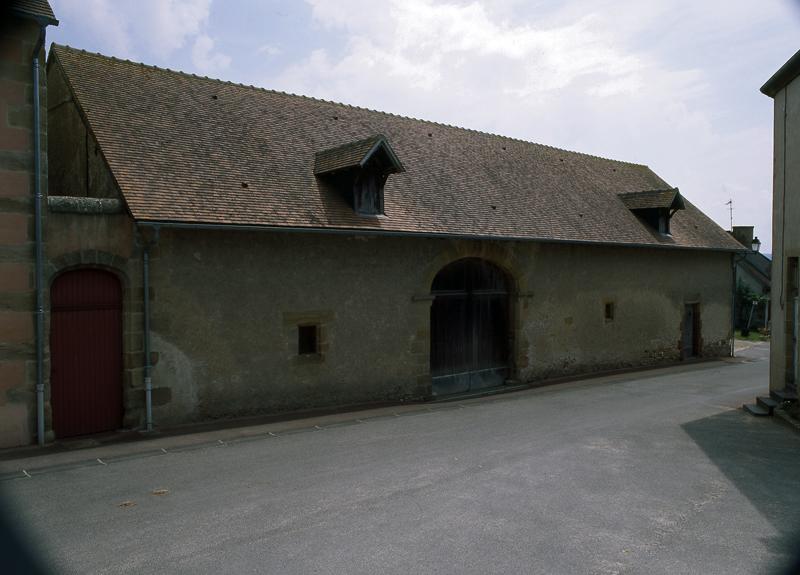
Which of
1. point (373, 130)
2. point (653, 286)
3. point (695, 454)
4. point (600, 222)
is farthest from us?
point (653, 286)

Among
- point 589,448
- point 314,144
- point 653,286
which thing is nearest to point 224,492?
point 589,448

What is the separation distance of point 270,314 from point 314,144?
4.41 metres

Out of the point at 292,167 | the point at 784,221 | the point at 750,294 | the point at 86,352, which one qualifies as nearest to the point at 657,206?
the point at 784,221

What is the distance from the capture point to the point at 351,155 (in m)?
12.2

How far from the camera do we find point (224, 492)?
688 centimetres

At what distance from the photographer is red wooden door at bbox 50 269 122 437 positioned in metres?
9.14

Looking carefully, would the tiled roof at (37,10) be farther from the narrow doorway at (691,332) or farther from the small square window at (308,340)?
the narrow doorway at (691,332)

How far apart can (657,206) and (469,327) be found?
793cm

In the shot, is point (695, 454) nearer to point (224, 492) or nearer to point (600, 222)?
point (224, 492)

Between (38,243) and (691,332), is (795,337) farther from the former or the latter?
(38,243)

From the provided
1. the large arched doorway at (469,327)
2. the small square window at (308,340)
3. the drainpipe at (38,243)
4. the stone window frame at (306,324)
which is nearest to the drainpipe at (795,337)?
the large arched doorway at (469,327)

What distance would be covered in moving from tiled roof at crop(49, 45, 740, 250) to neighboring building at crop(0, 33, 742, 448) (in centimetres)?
5

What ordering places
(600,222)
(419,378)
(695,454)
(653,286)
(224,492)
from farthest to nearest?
(653,286)
(600,222)
(419,378)
(695,454)
(224,492)

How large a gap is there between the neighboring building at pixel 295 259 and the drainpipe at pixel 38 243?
0.58 feet
